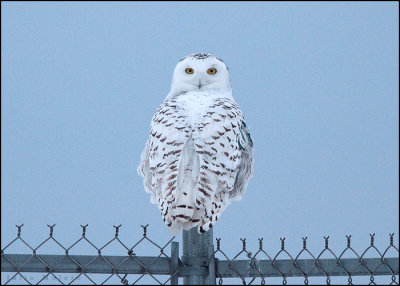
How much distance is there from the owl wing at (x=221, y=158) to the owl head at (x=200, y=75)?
33 centimetres

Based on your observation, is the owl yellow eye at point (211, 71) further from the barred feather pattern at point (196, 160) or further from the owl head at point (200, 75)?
the barred feather pattern at point (196, 160)

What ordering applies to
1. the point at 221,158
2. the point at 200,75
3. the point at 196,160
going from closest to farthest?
the point at 196,160 < the point at 221,158 < the point at 200,75

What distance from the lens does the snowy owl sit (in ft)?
9.29

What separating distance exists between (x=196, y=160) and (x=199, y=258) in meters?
0.77

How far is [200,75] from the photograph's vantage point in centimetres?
397

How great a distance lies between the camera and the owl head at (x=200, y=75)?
13.1 ft

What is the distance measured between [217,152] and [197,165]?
192 millimetres

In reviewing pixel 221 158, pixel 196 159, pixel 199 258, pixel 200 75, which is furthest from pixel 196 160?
pixel 200 75

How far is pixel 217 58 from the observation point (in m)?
4.13

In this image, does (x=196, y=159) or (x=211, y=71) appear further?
(x=211, y=71)

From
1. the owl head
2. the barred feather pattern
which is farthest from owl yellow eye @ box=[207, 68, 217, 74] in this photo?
the barred feather pattern

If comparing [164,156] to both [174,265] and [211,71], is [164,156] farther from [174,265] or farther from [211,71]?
[211,71]

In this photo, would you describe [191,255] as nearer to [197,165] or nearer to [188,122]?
[197,165]

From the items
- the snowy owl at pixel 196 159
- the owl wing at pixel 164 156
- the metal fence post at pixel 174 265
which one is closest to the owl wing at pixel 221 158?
the snowy owl at pixel 196 159
